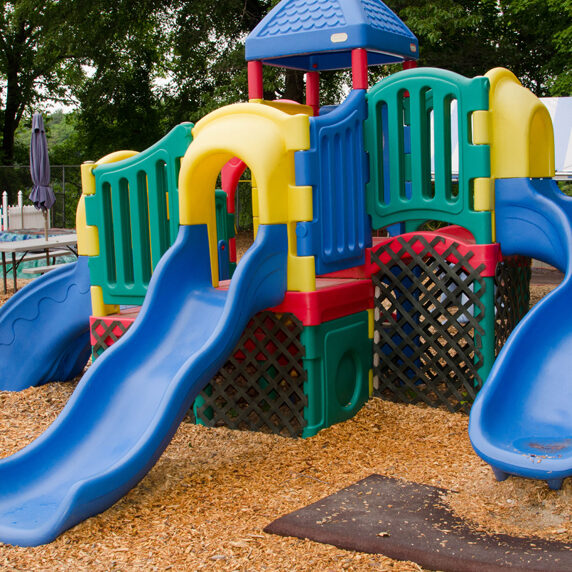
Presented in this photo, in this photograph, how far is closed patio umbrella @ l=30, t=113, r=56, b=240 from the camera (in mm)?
13422

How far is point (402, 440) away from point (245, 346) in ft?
4.51

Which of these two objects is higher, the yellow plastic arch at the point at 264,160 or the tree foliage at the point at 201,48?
the tree foliage at the point at 201,48

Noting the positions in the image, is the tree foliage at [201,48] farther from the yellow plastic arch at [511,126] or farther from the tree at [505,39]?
the yellow plastic arch at [511,126]

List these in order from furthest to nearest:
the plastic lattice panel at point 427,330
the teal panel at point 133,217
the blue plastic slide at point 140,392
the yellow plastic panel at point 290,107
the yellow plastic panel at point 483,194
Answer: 1. the yellow plastic panel at point 290,107
2. the teal panel at point 133,217
3. the plastic lattice panel at point 427,330
4. the yellow plastic panel at point 483,194
5. the blue plastic slide at point 140,392

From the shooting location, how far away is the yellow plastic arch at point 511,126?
239 inches

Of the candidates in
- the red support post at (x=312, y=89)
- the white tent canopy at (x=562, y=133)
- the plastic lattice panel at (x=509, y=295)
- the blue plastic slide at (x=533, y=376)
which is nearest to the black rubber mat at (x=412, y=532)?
the blue plastic slide at (x=533, y=376)

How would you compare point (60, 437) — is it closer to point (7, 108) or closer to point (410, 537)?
point (410, 537)

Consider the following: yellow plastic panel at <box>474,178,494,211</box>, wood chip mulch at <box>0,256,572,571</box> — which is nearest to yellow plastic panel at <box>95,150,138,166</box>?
wood chip mulch at <box>0,256,572,571</box>

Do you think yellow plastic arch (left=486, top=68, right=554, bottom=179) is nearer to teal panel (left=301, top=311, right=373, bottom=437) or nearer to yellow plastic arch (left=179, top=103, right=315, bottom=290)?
yellow plastic arch (left=179, top=103, right=315, bottom=290)

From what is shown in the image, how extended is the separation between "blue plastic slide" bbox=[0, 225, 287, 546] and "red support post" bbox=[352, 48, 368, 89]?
1.57 metres

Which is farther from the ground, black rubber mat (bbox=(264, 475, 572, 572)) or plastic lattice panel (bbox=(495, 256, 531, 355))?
plastic lattice panel (bbox=(495, 256, 531, 355))

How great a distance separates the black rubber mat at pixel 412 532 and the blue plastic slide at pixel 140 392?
0.99 metres

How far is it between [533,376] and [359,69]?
291 cm

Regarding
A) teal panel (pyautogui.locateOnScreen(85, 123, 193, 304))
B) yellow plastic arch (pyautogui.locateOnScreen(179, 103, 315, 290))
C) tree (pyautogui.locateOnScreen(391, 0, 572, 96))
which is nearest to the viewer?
yellow plastic arch (pyautogui.locateOnScreen(179, 103, 315, 290))
